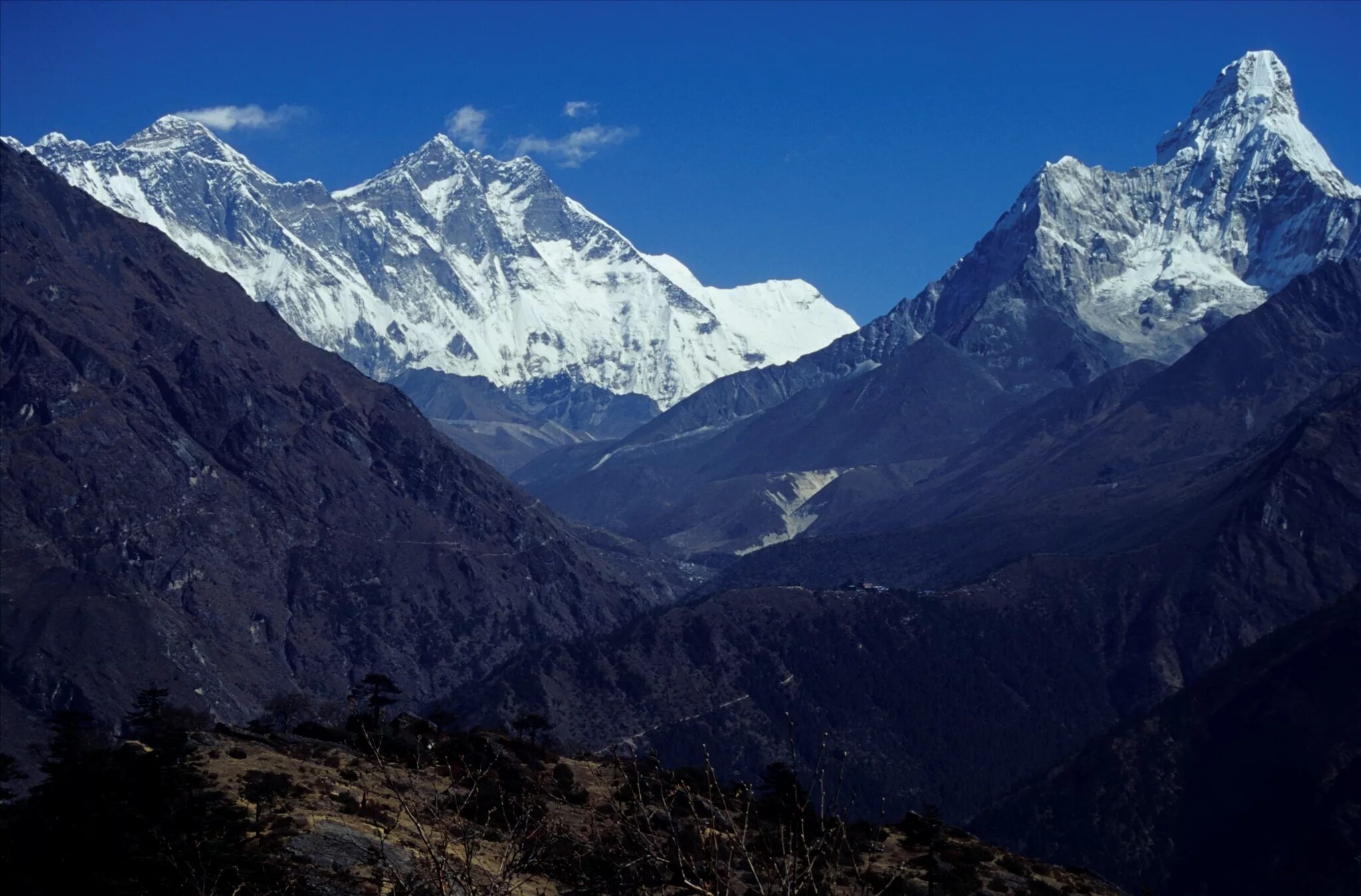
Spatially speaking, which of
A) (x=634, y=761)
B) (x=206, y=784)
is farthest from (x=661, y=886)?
(x=206, y=784)

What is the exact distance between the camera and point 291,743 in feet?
351

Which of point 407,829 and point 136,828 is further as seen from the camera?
point 136,828

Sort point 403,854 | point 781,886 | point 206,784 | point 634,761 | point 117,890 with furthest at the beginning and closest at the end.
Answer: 1. point 206,784
2. point 403,854
3. point 117,890
4. point 634,761
5. point 781,886

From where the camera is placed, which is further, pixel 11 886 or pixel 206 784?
pixel 206 784

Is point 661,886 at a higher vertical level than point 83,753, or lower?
lower

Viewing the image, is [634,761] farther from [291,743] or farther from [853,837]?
[291,743]

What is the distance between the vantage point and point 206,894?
3959cm

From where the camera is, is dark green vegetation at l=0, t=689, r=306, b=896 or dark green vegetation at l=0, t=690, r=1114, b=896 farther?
dark green vegetation at l=0, t=689, r=306, b=896

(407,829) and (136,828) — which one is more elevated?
(136,828)

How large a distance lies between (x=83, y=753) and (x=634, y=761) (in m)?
72.0

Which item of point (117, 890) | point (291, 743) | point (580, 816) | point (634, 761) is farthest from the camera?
point (291, 743)

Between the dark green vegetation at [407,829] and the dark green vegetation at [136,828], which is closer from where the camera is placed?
the dark green vegetation at [407,829]

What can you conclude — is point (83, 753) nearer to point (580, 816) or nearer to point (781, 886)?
point (580, 816)

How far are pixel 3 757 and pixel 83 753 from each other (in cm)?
494
